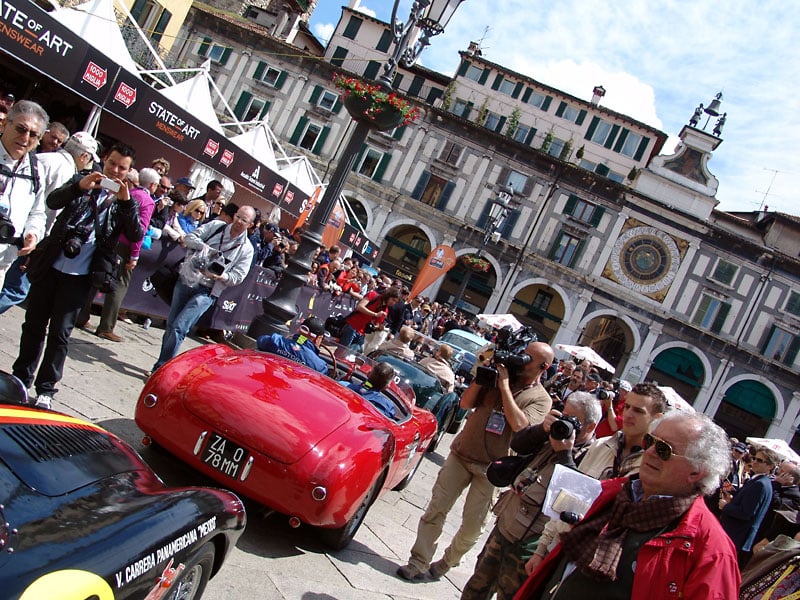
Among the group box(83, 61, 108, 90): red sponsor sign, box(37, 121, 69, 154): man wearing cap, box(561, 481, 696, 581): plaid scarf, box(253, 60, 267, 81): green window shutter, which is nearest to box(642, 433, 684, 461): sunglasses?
box(561, 481, 696, 581): plaid scarf

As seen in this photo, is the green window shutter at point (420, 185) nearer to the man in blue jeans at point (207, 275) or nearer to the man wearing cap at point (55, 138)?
the man in blue jeans at point (207, 275)

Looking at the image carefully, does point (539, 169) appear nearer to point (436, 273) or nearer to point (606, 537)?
point (436, 273)

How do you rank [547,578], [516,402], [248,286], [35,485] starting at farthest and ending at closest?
[248,286] < [516,402] < [547,578] < [35,485]

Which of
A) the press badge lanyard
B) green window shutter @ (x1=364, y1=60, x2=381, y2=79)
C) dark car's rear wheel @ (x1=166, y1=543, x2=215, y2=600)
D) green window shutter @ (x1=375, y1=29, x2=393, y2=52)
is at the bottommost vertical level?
dark car's rear wheel @ (x1=166, y1=543, x2=215, y2=600)

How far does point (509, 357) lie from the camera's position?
4.35m

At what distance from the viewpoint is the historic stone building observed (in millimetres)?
37562

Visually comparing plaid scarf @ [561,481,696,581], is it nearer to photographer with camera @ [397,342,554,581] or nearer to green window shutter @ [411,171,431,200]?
photographer with camera @ [397,342,554,581]

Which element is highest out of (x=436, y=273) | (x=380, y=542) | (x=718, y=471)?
(x=436, y=273)

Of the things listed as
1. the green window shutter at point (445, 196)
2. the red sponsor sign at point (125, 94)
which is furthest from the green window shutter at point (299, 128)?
the red sponsor sign at point (125, 94)

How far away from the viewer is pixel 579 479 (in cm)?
282

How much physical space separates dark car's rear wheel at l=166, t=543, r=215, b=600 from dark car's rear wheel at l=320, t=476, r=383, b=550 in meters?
1.53

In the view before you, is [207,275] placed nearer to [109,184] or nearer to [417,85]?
[109,184]

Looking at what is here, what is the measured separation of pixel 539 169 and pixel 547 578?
37859 millimetres

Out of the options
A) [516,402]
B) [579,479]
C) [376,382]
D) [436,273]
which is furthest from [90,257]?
[436,273]
